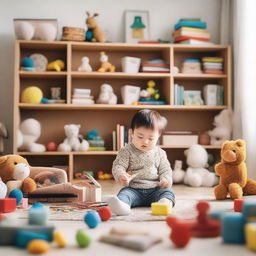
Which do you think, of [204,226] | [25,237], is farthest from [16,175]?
[204,226]

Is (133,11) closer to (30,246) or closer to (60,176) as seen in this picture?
(60,176)

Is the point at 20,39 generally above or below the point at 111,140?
above

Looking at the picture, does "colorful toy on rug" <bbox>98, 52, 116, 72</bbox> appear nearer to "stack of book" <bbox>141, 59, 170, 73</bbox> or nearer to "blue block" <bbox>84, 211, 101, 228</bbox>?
"stack of book" <bbox>141, 59, 170, 73</bbox>

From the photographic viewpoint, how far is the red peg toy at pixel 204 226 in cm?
138

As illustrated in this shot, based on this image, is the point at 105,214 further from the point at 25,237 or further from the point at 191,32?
the point at 191,32

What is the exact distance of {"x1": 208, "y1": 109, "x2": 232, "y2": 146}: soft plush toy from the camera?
4.02 metres

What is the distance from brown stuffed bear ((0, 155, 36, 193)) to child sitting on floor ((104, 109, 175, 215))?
443 millimetres

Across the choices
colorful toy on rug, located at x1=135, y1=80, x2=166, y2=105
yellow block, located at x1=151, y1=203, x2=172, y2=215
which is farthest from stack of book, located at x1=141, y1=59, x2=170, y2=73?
yellow block, located at x1=151, y1=203, x2=172, y2=215

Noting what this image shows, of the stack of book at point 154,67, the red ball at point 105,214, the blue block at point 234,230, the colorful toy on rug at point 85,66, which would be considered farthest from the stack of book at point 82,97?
the blue block at point 234,230

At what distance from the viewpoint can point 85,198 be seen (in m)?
2.33

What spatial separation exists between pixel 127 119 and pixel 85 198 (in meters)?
2.03

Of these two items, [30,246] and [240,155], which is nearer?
[30,246]

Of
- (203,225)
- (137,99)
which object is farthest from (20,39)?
(203,225)

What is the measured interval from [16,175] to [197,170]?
195 cm
